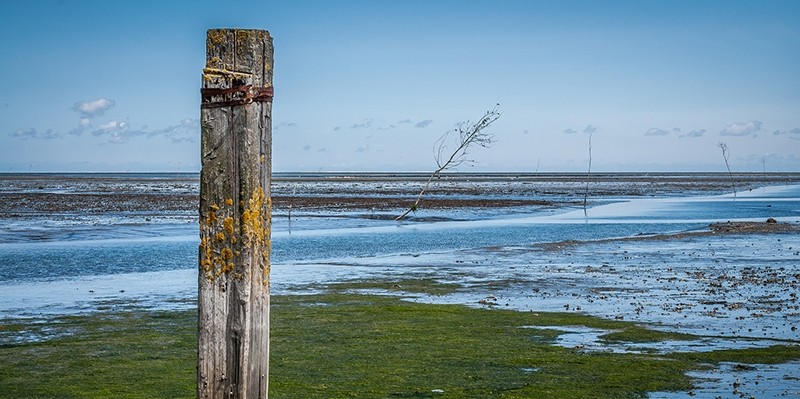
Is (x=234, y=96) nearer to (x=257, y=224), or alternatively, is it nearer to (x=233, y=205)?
(x=233, y=205)

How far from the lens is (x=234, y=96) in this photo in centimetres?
477

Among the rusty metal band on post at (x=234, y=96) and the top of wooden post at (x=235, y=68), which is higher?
the top of wooden post at (x=235, y=68)

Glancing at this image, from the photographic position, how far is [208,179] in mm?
4836

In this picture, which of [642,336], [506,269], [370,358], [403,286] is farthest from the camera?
[506,269]

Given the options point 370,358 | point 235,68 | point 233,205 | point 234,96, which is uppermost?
point 235,68

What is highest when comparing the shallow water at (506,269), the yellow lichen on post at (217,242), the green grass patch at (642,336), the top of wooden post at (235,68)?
the top of wooden post at (235,68)

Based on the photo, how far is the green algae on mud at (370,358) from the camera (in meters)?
10.6

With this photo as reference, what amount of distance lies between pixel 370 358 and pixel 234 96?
810 cm

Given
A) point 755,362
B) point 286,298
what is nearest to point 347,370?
point 755,362

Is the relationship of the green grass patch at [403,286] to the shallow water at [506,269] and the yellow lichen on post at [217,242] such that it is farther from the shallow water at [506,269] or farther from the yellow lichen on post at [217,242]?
the yellow lichen on post at [217,242]

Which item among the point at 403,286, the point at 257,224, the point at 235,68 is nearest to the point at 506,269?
the point at 403,286

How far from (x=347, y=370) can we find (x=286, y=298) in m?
8.19

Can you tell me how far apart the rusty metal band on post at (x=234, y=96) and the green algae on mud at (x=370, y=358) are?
6015 mm

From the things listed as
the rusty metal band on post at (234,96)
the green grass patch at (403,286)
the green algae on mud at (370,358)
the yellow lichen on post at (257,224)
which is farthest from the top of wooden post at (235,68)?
the green grass patch at (403,286)
